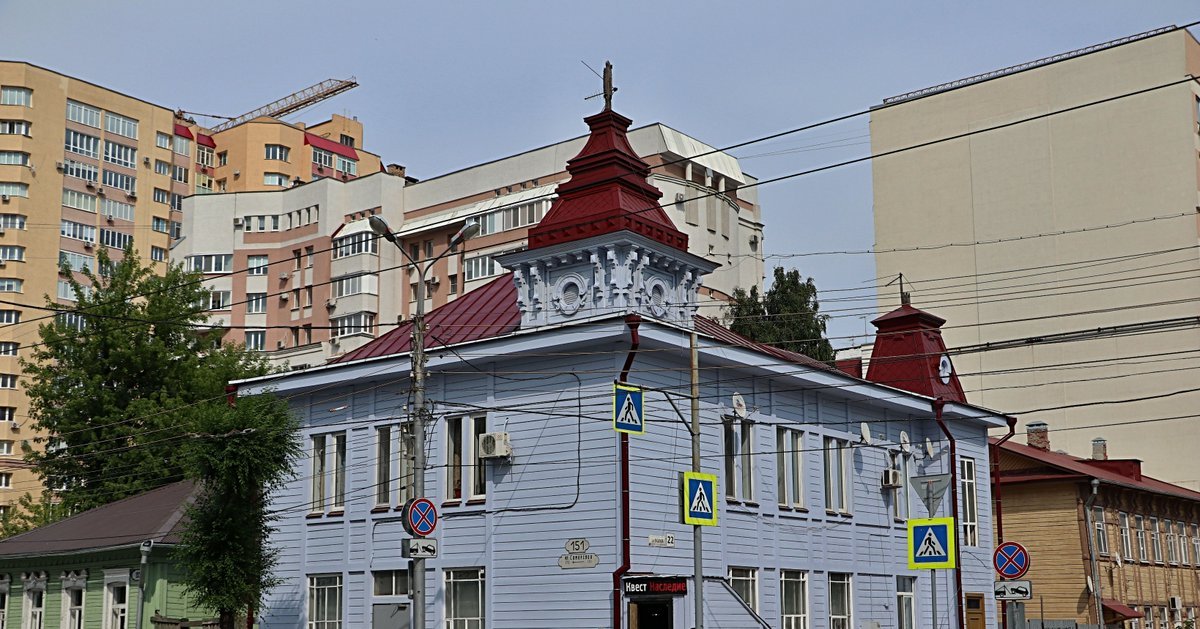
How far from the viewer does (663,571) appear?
25.6 m

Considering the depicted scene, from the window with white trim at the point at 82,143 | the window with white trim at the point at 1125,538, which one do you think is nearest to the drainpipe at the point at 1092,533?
the window with white trim at the point at 1125,538

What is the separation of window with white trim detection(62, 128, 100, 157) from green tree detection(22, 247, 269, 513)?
49.7m

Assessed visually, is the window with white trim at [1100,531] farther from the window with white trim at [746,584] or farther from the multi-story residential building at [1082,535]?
the window with white trim at [746,584]

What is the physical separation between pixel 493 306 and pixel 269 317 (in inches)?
2483

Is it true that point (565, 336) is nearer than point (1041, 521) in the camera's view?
Yes

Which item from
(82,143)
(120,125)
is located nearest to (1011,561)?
(82,143)

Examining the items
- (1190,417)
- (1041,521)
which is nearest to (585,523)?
(1041,521)

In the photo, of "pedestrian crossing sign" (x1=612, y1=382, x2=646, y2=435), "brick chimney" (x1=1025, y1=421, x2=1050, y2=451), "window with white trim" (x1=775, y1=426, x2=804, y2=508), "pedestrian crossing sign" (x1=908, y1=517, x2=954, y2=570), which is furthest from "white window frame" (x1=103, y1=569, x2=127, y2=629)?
"brick chimney" (x1=1025, y1=421, x2=1050, y2=451)

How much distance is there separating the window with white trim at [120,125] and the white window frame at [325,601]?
75.2 metres

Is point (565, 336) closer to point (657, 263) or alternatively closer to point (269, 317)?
point (657, 263)

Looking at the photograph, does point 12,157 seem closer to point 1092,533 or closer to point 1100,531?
point 1100,531

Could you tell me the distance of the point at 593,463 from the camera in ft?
84.0

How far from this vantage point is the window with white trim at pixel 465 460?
27.4 m

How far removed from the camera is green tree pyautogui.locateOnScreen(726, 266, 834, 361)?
60.0 metres
